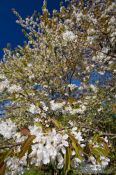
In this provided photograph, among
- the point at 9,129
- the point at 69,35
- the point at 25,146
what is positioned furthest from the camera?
the point at 69,35

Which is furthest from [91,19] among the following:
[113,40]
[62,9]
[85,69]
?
[85,69]

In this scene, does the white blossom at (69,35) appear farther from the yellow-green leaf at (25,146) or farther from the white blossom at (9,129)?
the yellow-green leaf at (25,146)

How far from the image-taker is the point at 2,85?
7.09 m

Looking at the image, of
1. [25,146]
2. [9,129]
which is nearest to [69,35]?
[9,129]

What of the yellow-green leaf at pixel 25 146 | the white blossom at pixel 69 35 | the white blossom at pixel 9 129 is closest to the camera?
the yellow-green leaf at pixel 25 146

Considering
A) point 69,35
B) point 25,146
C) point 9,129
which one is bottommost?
point 25,146

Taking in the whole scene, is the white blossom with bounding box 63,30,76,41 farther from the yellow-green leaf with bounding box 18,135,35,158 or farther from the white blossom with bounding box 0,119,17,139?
the yellow-green leaf with bounding box 18,135,35,158

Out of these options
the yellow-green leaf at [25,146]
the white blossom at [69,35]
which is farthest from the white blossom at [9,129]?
the white blossom at [69,35]

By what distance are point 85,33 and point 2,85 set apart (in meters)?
4.80

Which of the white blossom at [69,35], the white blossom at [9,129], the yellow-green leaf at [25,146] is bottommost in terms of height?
the yellow-green leaf at [25,146]

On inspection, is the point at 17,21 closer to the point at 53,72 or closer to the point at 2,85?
the point at 53,72

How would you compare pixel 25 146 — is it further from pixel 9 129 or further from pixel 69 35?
pixel 69 35

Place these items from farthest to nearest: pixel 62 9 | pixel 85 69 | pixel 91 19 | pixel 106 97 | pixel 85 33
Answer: pixel 85 69
pixel 62 9
pixel 85 33
pixel 91 19
pixel 106 97

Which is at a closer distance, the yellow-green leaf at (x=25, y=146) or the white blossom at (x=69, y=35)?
the yellow-green leaf at (x=25, y=146)
